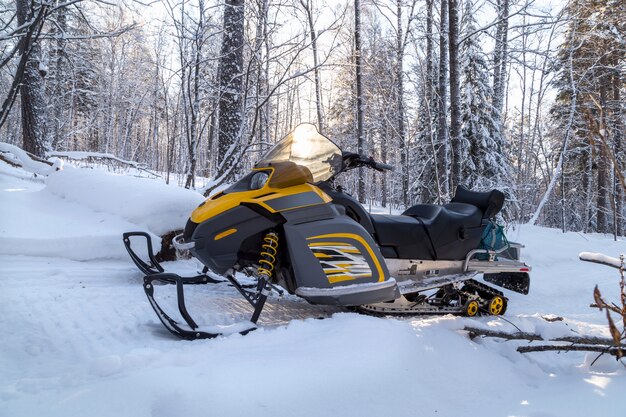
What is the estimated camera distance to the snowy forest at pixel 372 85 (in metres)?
5.13

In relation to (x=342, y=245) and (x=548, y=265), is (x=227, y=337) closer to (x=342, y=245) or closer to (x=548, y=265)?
(x=342, y=245)

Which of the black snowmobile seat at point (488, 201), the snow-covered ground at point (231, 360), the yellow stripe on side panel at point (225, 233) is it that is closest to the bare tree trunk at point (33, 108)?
the snow-covered ground at point (231, 360)

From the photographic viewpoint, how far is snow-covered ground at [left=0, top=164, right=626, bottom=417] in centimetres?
154

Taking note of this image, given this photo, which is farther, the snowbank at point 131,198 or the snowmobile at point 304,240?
the snowbank at point 131,198

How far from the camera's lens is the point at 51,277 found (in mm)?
2947

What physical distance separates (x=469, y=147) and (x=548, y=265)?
830 cm

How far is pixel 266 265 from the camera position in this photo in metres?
2.43

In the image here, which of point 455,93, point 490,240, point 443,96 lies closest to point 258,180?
point 490,240

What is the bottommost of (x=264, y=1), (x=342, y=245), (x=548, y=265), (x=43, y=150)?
(x=548, y=265)

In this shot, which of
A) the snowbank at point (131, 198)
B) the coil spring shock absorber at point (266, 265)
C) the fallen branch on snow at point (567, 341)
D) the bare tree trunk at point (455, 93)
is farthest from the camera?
the bare tree trunk at point (455, 93)

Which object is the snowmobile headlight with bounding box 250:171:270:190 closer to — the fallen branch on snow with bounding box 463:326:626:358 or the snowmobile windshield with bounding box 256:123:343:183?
the snowmobile windshield with bounding box 256:123:343:183

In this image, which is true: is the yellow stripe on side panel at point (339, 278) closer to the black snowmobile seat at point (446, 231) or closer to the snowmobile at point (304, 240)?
the snowmobile at point (304, 240)

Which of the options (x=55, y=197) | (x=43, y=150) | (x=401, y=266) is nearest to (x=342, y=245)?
(x=401, y=266)

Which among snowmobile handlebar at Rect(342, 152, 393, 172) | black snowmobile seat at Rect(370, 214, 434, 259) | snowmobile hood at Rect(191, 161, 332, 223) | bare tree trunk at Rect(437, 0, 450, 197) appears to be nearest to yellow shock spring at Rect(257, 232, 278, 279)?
snowmobile hood at Rect(191, 161, 332, 223)
